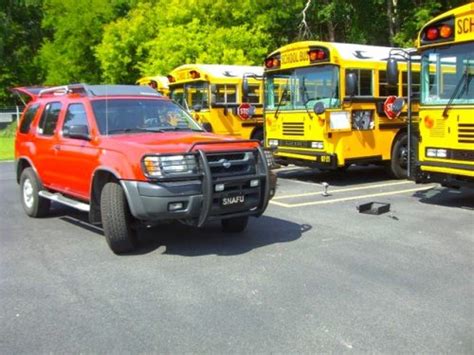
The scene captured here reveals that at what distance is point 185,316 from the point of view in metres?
4.88

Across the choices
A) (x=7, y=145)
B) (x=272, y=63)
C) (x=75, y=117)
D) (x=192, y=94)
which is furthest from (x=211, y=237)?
(x=7, y=145)

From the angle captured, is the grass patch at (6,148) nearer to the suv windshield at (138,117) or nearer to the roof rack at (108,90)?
the roof rack at (108,90)

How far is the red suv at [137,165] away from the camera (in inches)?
249

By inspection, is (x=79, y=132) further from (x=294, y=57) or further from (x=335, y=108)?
(x=294, y=57)

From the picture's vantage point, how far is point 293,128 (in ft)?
42.0

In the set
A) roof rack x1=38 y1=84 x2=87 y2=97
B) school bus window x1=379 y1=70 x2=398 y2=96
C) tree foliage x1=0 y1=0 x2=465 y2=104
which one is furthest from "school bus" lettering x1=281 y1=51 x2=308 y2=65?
tree foliage x1=0 y1=0 x2=465 y2=104

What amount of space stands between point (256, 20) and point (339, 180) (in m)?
15.0

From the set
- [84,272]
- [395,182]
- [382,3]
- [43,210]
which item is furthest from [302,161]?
[382,3]

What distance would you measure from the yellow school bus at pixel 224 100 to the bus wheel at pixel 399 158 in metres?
4.47

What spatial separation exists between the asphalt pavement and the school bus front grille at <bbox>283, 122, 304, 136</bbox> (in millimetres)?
3671

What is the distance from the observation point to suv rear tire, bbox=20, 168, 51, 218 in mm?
8984

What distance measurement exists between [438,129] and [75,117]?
5541 millimetres

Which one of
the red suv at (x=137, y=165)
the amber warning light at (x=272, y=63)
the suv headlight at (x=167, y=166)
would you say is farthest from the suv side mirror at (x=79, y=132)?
the amber warning light at (x=272, y=63)

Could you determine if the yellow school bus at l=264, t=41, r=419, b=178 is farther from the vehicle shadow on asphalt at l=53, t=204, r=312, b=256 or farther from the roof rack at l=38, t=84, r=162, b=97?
the roof rack at l=38, t=84, r=162, b=97
